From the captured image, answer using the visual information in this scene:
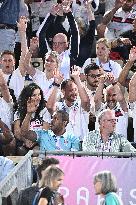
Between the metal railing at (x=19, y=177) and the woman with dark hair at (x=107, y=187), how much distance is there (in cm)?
69

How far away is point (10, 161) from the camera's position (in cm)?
682

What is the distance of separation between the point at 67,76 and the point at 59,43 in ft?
1.79

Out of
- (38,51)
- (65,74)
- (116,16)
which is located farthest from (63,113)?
(116,16)

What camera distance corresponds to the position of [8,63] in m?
9.11

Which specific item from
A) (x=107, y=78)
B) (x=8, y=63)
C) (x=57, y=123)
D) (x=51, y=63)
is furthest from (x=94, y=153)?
(x=8, y=63)

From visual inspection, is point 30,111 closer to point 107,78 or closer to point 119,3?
point 107,78

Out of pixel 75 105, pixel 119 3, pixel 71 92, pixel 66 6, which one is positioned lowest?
pixel 75 105

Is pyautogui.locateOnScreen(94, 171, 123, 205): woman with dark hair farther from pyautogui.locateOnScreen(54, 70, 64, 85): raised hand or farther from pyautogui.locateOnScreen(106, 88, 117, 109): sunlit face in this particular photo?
pyautogui.locateOnScreen(54, 70, 64, 85): raised hand

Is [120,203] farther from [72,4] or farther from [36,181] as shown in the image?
[72,4]

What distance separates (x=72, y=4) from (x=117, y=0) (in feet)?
2.52

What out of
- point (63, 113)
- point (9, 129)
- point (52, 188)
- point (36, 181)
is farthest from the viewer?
point (9, 129)

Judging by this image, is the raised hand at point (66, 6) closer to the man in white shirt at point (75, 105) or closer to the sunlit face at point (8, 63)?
the sunlit face at point (8, 63)

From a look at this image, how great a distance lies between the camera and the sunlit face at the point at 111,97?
816 centimetres

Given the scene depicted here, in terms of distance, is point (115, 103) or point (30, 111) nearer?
point (30, 111)
